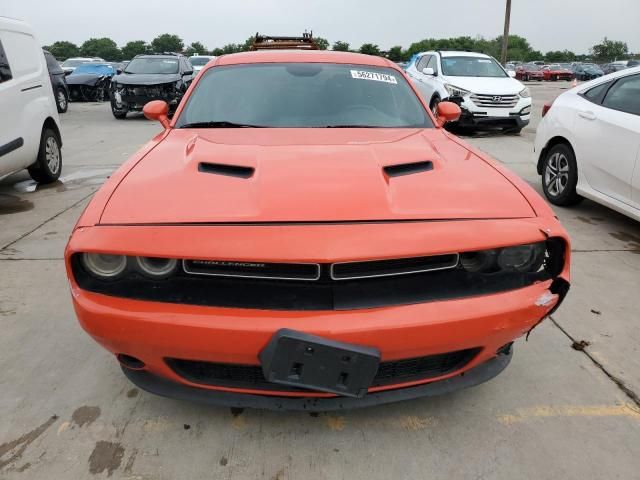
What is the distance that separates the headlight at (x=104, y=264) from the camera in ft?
5.80

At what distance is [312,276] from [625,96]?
3.92m

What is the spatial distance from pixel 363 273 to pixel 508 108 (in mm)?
9019

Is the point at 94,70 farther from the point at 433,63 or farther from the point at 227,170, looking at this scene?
the point at 227,170

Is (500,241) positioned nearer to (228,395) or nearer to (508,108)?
(228,395)

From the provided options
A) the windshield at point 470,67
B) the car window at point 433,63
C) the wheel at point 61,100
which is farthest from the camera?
the wheel at point 61,100

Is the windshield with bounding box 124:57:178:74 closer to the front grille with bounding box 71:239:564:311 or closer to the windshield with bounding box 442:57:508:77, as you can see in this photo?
the windshield with bounding box 442:57:508:77

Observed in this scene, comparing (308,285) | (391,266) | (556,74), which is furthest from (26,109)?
(556,74)

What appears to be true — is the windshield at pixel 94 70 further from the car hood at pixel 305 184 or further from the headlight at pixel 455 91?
the car hood at pixel 305 184

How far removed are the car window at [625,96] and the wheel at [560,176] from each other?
1.81 ft

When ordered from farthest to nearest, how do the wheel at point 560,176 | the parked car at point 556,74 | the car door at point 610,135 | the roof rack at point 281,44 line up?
the parked car at point 556,74 → the roof rack at point 281,44 → the wheel at point 560,176 → the car door at point 610,135

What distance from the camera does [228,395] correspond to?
181 cm

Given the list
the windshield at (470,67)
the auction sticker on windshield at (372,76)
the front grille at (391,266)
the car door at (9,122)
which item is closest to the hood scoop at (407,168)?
the front grille at (391,266)

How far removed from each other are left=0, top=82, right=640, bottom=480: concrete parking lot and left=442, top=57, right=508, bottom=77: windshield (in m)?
8.52

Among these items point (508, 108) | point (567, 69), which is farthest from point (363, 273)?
point (567, 69)
